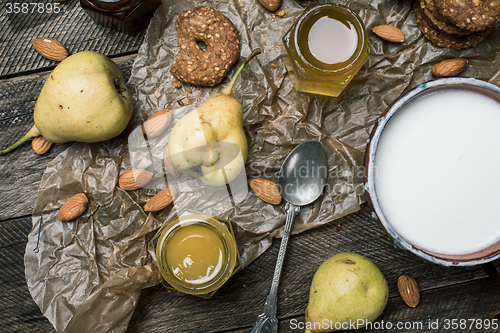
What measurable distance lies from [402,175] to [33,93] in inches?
45.2

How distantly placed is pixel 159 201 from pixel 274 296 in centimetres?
48

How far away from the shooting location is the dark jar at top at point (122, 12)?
3.07 feet

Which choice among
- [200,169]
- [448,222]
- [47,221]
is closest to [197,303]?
[200,169]

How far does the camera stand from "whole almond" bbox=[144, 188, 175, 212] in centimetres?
104

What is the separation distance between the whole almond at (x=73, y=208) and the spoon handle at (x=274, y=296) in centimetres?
64

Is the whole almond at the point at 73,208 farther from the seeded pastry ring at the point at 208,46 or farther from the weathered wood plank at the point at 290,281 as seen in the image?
the seeded pastry ring at the point at 208,46

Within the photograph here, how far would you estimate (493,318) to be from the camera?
104 cm

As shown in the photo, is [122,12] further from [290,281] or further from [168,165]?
[290,281]

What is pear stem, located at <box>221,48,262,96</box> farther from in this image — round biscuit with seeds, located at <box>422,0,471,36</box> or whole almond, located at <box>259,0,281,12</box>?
round biscuit with seeds, located at <box>422,0,471,36</box>

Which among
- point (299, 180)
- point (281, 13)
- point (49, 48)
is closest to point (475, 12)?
point (281, 13)

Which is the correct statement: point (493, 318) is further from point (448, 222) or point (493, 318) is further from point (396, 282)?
point (448, 222)

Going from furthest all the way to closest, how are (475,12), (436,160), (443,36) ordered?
(443,36), (475,12), (436,160)

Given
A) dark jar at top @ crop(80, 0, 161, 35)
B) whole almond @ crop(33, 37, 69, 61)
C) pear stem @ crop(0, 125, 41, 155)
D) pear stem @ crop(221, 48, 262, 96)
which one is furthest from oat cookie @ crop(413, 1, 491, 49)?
pear stem @ crop(0, 125, 41, 155)

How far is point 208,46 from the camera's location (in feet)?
3.44
